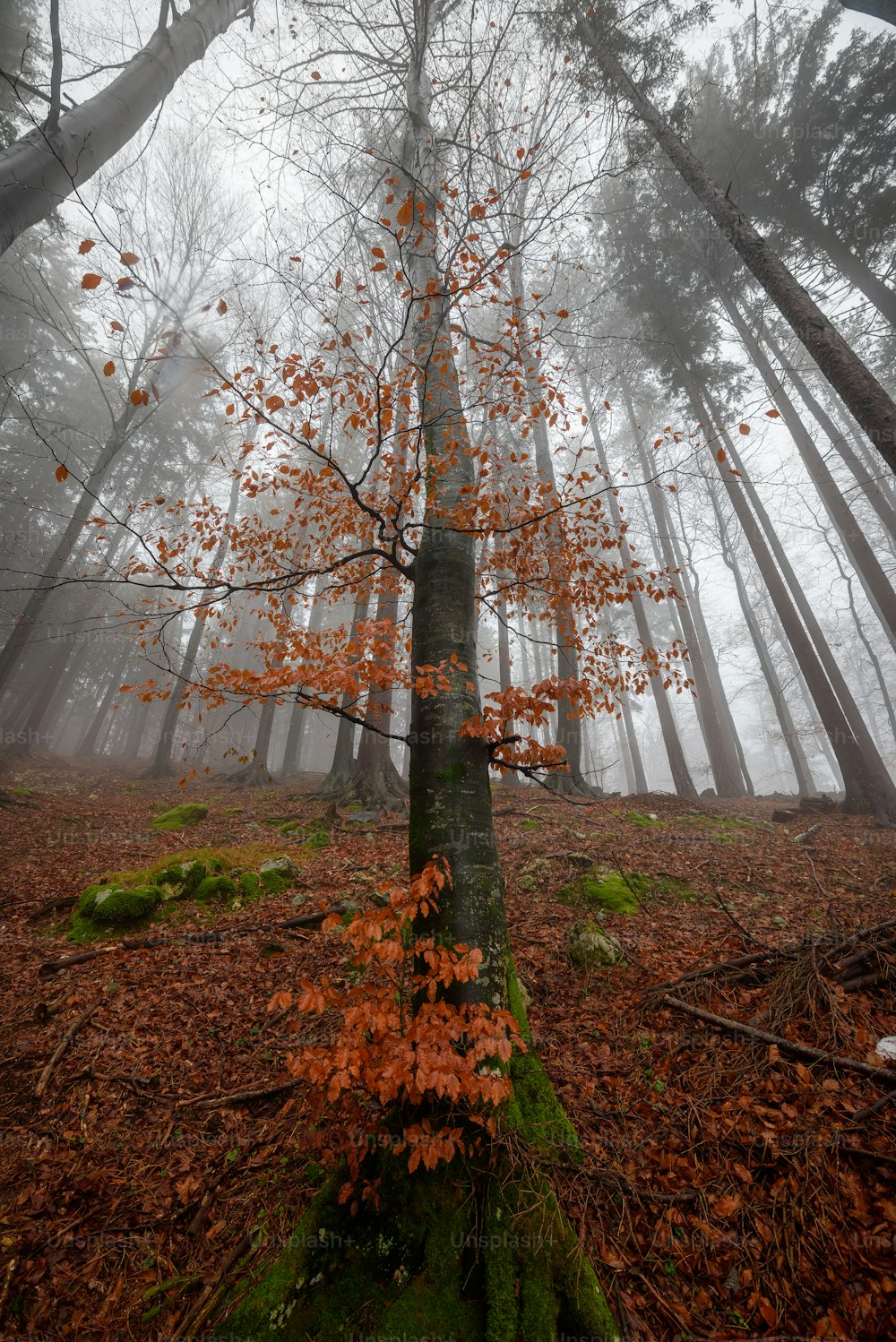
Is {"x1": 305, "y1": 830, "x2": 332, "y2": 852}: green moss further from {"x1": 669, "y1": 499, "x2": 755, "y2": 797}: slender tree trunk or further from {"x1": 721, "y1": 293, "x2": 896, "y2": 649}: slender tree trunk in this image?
{"x1": 669, "y1": 499, "x2": 755, "y2": 797}: slender tree trunk

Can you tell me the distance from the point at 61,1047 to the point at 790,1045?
16.2 feet

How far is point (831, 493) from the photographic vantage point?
12.0 meters

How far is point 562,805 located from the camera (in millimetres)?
10125

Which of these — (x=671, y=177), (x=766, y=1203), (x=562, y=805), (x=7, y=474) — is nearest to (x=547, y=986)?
(x=766, y=1203)

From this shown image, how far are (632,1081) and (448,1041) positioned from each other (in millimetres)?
1626

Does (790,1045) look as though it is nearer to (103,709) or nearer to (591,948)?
(591,948)

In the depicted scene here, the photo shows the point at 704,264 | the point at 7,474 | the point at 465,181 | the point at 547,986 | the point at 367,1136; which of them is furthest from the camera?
the point at 7,474

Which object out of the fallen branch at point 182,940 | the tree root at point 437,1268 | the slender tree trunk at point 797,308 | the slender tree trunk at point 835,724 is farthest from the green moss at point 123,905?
the slender tree trunk at point 835,724

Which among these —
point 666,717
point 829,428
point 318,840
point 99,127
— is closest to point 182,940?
point 318,840

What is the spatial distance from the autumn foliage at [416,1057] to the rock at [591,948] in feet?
7.04

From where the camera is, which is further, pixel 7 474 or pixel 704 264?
pixel 7 474

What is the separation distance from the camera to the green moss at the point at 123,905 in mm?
5203

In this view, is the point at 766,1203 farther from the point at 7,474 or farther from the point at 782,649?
the point at 782,649

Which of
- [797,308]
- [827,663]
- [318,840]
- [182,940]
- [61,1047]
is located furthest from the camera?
[827,663]
